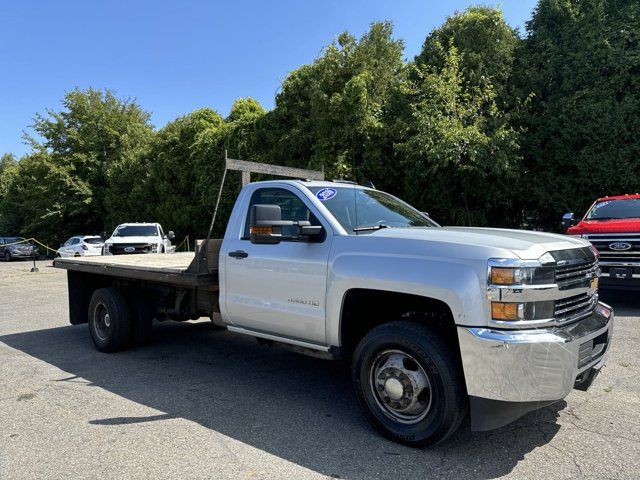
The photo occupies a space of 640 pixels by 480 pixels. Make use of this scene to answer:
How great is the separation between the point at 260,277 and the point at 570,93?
14.1 m

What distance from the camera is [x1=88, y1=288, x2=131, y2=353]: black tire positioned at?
20.8ft

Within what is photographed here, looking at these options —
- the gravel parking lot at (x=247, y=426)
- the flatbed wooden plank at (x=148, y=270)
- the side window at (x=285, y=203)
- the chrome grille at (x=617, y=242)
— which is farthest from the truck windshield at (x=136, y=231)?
the chrome grille at (x=617, y=242)

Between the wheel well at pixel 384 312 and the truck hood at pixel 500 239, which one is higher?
the truck hood at pixel 500 239

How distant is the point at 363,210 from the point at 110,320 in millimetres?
3807

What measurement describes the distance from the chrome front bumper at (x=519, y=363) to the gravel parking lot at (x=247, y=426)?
21.7 inches

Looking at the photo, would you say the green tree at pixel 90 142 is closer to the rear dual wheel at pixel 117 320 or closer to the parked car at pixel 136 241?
the parked car at pixel 136 241

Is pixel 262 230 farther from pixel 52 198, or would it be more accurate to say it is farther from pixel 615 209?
pixel 52 198

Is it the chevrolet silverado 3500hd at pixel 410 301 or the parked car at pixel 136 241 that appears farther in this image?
the parked car at pixel 136 241

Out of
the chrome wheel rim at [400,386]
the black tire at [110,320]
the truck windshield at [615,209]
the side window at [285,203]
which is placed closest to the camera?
the chrome wheel rim at [400,386]

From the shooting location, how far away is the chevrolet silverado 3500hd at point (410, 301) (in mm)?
3223

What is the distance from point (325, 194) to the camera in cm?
463

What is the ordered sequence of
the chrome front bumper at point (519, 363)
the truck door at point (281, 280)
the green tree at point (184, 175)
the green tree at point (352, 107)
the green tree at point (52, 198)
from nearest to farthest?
the chrome front bumper at point (519, 363), the truck door at point (281, 280), the green tree at point (352, 107), the green tree at point (184, 175), the green tree at point (52, 198)

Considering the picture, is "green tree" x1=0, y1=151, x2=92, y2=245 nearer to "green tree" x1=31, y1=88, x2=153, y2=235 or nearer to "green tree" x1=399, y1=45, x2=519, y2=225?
"green tree" x1=31, y1=88, x2=153, y2=235

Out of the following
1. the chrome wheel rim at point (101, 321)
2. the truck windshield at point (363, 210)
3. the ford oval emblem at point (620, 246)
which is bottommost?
the chrome wheel rim at point (101, 321)
